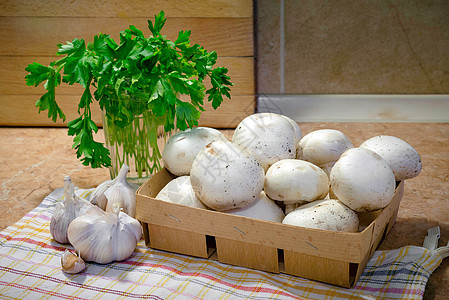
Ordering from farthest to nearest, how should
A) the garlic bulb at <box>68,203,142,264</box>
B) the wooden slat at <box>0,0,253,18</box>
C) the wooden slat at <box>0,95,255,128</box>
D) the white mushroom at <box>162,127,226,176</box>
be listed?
the wooden slat at <box>0,95,255,128</box> < the wooden slat at <box>0,0,253,18</box> < the white mushroom at <box>162,127,226,176</box> < the garlic bulb at <box>68,203,142,264</box>

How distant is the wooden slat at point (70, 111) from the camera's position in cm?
177

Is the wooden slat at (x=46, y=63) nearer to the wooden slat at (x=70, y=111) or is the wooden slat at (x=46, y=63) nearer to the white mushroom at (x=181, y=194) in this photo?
the wooden slat at (x=70, y=111)

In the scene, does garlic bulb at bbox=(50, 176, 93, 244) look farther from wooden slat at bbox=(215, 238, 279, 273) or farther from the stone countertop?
wooden slat at bbox=(215, 238, 279, 273)

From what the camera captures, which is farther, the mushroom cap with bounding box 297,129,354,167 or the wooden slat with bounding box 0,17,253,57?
the wooden slat with bounding box 0,17,253,57

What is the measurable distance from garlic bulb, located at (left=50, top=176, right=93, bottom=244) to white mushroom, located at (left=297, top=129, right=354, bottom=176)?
1.50ft

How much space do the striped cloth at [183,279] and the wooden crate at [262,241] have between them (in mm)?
18

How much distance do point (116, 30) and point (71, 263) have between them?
1015 mm

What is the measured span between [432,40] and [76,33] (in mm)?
1252

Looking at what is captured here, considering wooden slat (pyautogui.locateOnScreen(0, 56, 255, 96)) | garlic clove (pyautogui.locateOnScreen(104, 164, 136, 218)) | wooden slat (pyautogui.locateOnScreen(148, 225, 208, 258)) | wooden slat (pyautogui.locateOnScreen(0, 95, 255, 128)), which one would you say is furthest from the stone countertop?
wooden slat (pyautogui.locateOnScreen(148, 225, 208, 258))

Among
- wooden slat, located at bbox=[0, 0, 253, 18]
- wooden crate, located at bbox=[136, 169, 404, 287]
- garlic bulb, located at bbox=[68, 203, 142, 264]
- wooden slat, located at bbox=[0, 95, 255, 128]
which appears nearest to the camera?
wooden crate, located at bbox=[136, 169, 404, 287]

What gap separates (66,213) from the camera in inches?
39.7

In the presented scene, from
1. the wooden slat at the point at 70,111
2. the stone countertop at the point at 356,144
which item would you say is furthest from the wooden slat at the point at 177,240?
the wooden slat at the point at 70,111

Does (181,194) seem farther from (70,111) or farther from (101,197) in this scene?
(70,111)

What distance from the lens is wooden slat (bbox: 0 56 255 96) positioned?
171cm
